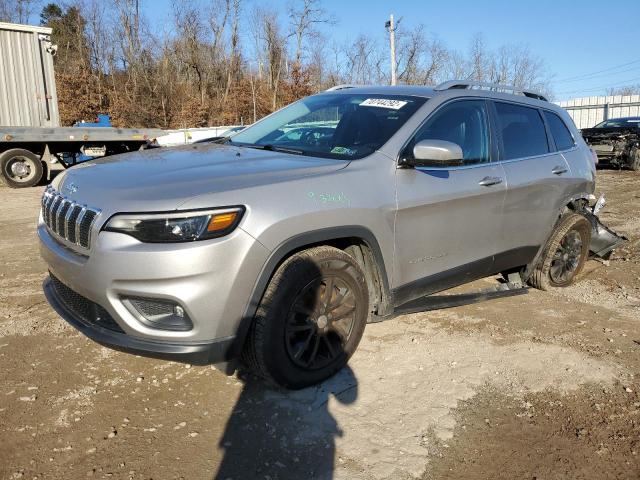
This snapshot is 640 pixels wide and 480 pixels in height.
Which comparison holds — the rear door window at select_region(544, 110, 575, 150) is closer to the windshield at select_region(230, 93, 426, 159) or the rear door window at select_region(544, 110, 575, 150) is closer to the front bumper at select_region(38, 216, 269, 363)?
the windshield at select_region(230, 93, 426, 159)

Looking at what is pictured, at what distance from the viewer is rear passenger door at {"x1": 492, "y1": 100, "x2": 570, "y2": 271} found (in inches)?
165

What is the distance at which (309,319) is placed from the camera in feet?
10.1

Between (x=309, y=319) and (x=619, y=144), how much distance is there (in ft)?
55.4

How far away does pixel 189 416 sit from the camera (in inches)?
114

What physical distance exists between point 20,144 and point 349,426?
1260 centimetres

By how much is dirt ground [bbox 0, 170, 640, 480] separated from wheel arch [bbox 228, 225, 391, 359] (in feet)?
1.61

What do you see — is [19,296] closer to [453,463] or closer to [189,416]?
[189,416]

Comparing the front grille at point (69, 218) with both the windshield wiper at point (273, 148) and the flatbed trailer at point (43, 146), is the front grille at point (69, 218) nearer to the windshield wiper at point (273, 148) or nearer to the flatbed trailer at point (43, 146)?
the windshield wiper at point (273, 148)

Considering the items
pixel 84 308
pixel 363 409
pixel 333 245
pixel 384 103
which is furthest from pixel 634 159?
pixel 84 308

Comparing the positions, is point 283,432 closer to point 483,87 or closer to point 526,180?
point 526,180

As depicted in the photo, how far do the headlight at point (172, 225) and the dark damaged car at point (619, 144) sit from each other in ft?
55.4

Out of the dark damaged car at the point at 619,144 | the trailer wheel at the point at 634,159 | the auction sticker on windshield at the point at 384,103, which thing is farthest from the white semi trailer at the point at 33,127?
the trailer wheel at the point at 634,159

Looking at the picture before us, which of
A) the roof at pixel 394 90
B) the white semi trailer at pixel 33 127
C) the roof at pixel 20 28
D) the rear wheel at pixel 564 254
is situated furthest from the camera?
the roof at pixel 20 28

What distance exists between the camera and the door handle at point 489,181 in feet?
12.7
